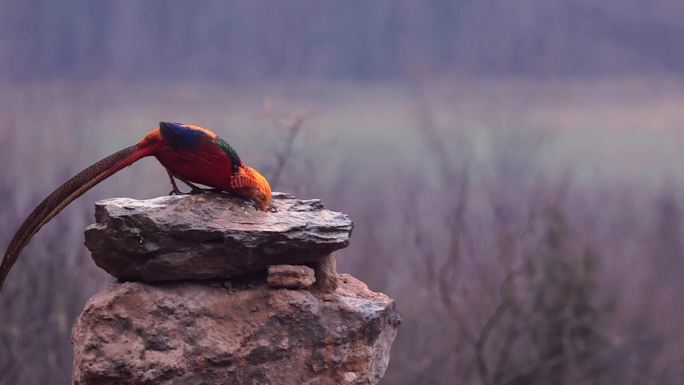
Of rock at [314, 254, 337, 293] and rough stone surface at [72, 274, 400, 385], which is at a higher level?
rock at [314, 254, 337, 293]

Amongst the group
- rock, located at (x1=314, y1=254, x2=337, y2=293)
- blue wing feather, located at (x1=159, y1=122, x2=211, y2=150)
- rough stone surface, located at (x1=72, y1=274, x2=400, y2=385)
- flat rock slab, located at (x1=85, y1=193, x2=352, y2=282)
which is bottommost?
rough stone surface, located at (x1=72, y1=274, x2=400, y2=385)

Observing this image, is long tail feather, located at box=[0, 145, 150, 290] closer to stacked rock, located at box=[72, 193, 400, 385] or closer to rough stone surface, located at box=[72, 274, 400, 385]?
stacked rock, located at box=[72, 193, 400, 385]

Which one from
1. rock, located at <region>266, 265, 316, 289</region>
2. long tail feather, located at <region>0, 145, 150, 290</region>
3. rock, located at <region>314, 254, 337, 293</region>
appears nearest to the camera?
long tail feather, located at <region>0, 145, 150, 290</region>

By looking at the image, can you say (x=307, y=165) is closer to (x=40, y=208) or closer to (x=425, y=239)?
(x=425, y=239)

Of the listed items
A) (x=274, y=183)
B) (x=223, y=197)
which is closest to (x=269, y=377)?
(x=223, y=197)

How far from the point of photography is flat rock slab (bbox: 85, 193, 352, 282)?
436cm

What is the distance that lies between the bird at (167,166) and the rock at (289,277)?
474mm

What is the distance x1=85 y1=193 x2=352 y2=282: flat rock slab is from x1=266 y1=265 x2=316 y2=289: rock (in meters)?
0.04

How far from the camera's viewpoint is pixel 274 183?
28.8 feet

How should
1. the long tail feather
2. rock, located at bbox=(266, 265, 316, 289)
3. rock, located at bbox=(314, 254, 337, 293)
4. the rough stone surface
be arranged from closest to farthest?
1. the rough stone surface
2. the long tail feather
3. rock, located at bbox=(266, 265, 316, 289)
4. rock, located at bbox=(314, 254, 337, 293)

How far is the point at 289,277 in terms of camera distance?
4609mm

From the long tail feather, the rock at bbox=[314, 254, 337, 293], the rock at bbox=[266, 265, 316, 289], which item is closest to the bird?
the long tail feather

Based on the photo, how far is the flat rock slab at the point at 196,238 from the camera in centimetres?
436

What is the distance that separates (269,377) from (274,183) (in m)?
4.37
